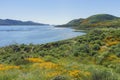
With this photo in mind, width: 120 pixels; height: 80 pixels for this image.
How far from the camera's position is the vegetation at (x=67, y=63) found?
9766 mm

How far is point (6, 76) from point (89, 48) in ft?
77.5

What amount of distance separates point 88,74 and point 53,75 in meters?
1.33

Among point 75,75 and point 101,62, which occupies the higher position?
point 75,75

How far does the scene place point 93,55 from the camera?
29.1 meters

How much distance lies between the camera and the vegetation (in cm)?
977

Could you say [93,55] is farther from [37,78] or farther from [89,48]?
[37,78]

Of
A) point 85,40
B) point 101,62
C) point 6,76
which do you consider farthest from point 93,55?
point 6,76

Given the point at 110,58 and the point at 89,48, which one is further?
the point at 89,48

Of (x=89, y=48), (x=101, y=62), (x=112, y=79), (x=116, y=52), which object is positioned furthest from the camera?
(x=89, y=48)

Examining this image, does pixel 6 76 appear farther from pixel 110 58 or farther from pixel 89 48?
pixel 89 48

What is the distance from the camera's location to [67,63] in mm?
17016

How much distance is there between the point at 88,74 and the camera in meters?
10.1

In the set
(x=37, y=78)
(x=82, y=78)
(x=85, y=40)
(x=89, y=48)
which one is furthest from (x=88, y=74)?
(x=85, y=40)

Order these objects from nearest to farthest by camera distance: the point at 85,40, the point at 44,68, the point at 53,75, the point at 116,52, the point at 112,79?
the point at 53,75
the point at 112,79
the point at 44,68
the point at 116,52
the point at 85,40
